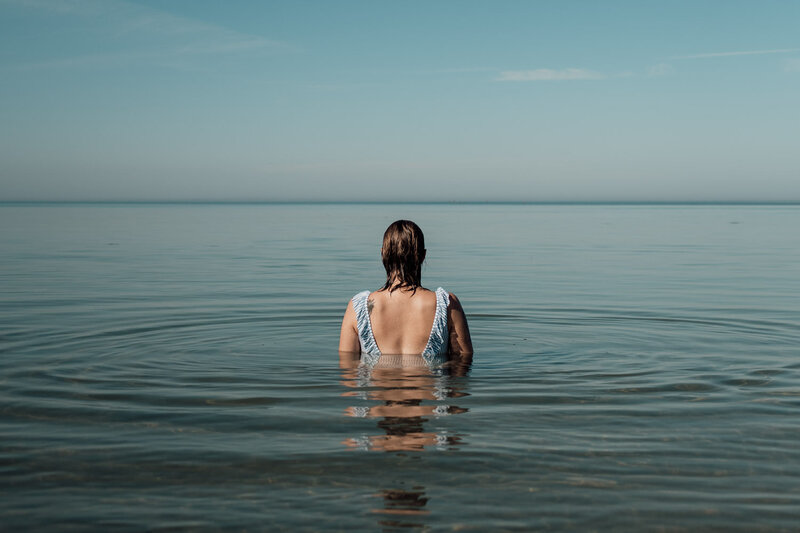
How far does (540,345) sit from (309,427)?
5.04m

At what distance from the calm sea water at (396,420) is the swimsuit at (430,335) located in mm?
270

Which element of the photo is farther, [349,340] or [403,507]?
[349,340]

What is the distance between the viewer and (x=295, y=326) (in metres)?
12.2

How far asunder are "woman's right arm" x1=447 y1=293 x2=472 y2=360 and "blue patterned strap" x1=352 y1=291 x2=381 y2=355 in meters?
0.78

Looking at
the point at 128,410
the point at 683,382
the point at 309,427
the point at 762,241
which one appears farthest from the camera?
the point at 762,241

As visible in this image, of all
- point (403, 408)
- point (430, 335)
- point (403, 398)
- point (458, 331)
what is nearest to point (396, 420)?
point (403, 408)

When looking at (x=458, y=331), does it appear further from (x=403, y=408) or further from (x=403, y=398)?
(x=403, y=408)

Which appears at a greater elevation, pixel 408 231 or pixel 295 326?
pixel 408 231

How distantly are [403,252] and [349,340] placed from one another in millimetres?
1279

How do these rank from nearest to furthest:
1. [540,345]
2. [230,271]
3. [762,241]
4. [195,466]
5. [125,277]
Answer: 1. [195,466]
2. [540,345]
3. [125,277]
4. [230,271]
5. [762,241]

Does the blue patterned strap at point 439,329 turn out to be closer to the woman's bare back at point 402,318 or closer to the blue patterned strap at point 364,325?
the woman's bare back at point 402,318

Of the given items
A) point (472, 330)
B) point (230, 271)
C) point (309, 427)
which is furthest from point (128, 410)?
point (230, 271)

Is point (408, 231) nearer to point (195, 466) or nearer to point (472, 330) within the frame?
point (195, 466)

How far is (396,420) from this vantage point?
6191 mm
